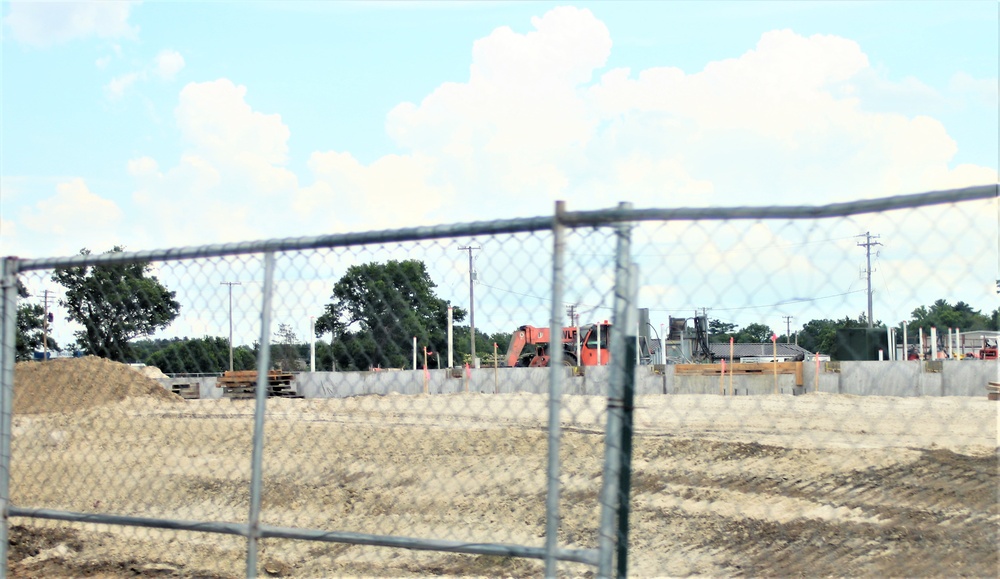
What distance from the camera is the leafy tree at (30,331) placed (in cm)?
493

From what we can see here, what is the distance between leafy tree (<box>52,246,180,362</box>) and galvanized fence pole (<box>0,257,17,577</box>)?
29 cm

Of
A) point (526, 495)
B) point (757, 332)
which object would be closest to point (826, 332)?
point (757, 332)

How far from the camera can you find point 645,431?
44.2 ft

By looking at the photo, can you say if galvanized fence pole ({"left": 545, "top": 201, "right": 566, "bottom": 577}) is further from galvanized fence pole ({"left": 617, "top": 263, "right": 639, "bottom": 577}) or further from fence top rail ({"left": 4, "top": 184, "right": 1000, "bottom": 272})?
galvanized fence pole ({"left": 617, "top": 263, "right": 639, "bottom": 577})

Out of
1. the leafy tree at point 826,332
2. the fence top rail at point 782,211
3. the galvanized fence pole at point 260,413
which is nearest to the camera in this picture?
the fence top rail at point 782,211

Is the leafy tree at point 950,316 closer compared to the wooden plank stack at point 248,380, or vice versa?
the leafy tree at point 950,316

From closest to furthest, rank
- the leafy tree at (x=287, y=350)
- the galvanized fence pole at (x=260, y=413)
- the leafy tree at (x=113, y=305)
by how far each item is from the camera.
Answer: the galvanized fence pole at (x=260, y=413) → the leafy tree at (x=287, y=350) → the leafy tree at (x=113, y=305)

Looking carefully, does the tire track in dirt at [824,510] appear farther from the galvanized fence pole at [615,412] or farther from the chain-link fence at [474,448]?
the galvanized fence pole at [615,412]

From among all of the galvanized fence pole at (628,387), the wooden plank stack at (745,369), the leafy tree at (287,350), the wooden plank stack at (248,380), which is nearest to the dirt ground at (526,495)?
the wooden plank stack at (248,380)

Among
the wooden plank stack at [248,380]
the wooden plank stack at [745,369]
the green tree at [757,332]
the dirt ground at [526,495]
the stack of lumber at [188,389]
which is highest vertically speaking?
the green tree at [757,332]

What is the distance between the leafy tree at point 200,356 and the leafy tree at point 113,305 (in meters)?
0.14

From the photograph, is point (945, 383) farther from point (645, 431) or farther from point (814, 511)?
point (814, 511)

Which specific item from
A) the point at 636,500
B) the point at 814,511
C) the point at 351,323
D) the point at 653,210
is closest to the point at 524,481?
the point at 636,500

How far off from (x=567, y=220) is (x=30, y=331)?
14.8 ft
